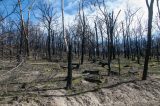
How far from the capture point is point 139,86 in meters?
15.2

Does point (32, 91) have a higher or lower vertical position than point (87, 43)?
lower

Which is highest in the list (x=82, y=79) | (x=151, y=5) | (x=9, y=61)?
(x=151, y=5)

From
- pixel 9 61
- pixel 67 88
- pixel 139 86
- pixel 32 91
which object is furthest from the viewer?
pixel 139 86

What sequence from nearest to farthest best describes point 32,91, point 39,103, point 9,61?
point 9,61 < point 39,103 < point 32,91

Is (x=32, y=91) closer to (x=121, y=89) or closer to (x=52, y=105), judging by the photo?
(x=52, y=105)

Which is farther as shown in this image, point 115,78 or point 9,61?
point 115,78

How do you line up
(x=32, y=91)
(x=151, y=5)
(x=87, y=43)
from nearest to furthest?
(x=32, y=91) < (x=151, y=5) < (x=87, y=43)

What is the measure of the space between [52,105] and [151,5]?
977cm

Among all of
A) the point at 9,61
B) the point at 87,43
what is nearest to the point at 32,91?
the point at 9,61

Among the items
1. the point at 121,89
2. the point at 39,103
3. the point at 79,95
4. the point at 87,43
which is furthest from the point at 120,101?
the point at 87,43

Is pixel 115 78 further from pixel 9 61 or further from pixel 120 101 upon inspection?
pixel 9 61

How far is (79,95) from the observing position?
507 inches

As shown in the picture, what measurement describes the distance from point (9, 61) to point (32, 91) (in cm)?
799

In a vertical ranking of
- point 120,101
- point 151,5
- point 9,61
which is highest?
point 151,5
